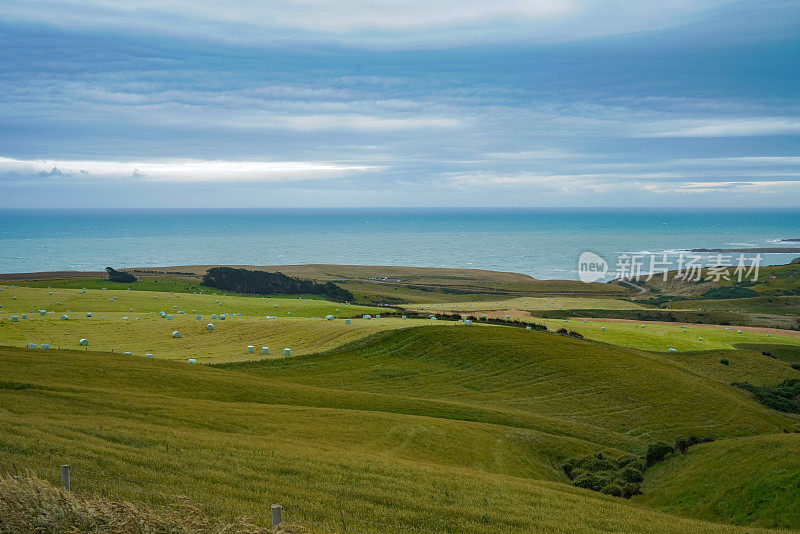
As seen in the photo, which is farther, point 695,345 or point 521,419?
point 695,345

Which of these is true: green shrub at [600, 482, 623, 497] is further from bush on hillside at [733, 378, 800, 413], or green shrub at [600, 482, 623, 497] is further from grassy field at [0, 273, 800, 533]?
bush on hillside at [733, 378, 800, 413]

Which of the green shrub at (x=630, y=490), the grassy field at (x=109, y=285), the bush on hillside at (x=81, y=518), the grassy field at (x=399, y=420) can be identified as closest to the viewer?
the bush on hillside at (x=81, y=518)

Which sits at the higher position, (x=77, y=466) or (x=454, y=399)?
(x=77, y=466)

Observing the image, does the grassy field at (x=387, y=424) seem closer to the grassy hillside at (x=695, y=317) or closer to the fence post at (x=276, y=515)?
the fence post at (x=276, y=515)

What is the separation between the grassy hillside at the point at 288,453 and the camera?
15805 millimetres

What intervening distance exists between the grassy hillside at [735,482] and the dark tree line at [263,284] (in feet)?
339

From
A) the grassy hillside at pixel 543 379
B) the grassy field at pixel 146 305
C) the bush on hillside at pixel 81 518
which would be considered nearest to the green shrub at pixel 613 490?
the grassy hillside at pixel 543 379

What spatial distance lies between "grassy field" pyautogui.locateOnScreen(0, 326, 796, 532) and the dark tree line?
253 feet

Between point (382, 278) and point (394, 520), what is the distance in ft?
564

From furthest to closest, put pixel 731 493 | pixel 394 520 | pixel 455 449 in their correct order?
pixel 455 449
pixel 731 493
pixel 394 520

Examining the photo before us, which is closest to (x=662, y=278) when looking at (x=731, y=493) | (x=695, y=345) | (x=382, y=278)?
(x=382, y=278)

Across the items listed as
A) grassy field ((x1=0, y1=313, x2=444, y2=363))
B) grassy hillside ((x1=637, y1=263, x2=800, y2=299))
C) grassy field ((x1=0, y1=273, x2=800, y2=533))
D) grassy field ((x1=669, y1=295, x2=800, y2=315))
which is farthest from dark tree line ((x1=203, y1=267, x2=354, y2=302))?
grassy hillside ((x1=637, y1=263, x2=800, y2=299))

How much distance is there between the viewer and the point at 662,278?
586 ft

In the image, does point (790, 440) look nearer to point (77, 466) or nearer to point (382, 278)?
→ point (77, 466)
